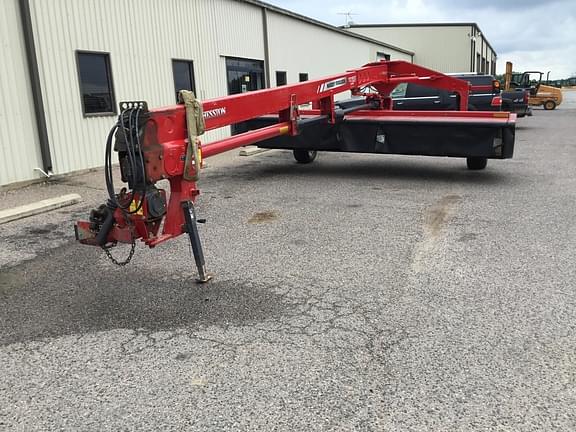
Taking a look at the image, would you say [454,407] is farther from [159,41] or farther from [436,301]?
[159,41]

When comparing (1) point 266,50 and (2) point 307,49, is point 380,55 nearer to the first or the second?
(2) point 307,49

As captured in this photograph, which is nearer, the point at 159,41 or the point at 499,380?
the point at 499,380

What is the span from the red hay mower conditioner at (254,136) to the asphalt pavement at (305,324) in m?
0.64

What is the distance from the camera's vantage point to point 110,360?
346cm

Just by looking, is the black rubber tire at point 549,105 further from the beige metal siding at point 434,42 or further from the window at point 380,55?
the beige metal siding at point 434,42

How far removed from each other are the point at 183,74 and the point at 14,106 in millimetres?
5188

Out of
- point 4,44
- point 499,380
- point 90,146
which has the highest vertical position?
point 4,44

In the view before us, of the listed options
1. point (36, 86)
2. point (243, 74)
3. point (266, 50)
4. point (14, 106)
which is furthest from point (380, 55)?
point (14, 106)

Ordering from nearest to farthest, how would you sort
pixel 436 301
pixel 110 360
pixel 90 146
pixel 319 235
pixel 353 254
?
pixel 110 360 < pixel 436 301 < pixel 353 254 < pixel 319 235 < pixel 90 146

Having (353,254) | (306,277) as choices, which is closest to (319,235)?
(353,254)

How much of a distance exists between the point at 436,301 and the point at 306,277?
117 cm

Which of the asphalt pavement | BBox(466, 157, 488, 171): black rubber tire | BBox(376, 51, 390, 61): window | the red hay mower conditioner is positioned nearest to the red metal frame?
the red hay mower conditioner

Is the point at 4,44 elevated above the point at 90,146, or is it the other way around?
the point at 4,44

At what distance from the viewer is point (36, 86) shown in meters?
9.58
